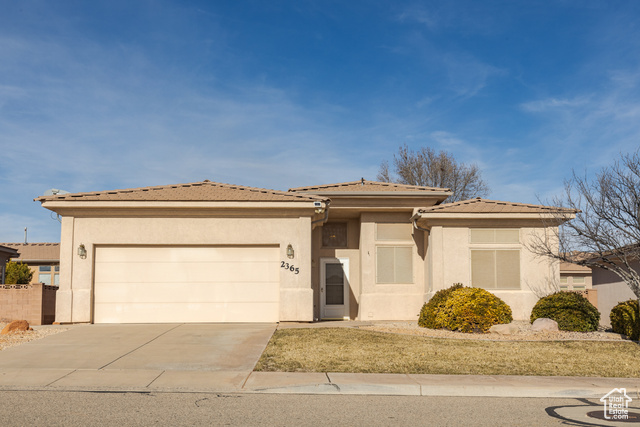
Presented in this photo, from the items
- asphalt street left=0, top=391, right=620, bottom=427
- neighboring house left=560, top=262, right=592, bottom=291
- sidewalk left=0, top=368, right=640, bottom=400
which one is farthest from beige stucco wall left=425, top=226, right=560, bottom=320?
neighboring house left=560, top=262, right=592, bottom=291

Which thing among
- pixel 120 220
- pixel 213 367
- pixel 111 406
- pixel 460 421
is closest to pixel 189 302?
pixel 120 220

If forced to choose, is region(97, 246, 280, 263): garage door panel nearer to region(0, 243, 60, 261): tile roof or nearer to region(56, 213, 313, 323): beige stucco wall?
region(56, 213, 313, 323): beige stucco wall

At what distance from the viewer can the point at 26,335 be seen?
13719mm

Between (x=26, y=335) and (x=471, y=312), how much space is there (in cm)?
1035

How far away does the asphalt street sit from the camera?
6.72 metres

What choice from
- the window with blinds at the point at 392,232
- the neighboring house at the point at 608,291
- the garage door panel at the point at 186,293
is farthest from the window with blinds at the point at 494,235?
the garage door panel at the point at 186,293

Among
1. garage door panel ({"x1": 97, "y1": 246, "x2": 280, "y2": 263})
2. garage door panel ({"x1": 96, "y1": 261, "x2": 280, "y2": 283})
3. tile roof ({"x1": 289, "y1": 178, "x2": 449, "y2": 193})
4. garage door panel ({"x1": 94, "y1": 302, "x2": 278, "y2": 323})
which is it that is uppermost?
tile roof ({"x1": 289, "y1": 178, "x2": 449, "y2": 193})

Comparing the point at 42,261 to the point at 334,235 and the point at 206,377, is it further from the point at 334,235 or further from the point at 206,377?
the point at 206,377

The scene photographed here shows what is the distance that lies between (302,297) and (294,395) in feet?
26.5

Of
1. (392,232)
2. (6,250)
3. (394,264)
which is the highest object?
(392,232)

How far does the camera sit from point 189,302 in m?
16.5

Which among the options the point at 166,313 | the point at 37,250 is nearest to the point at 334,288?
the point at 166,313

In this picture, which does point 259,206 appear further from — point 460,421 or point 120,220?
point 460,421

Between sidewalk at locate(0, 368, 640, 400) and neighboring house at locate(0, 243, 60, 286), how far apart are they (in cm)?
2745
